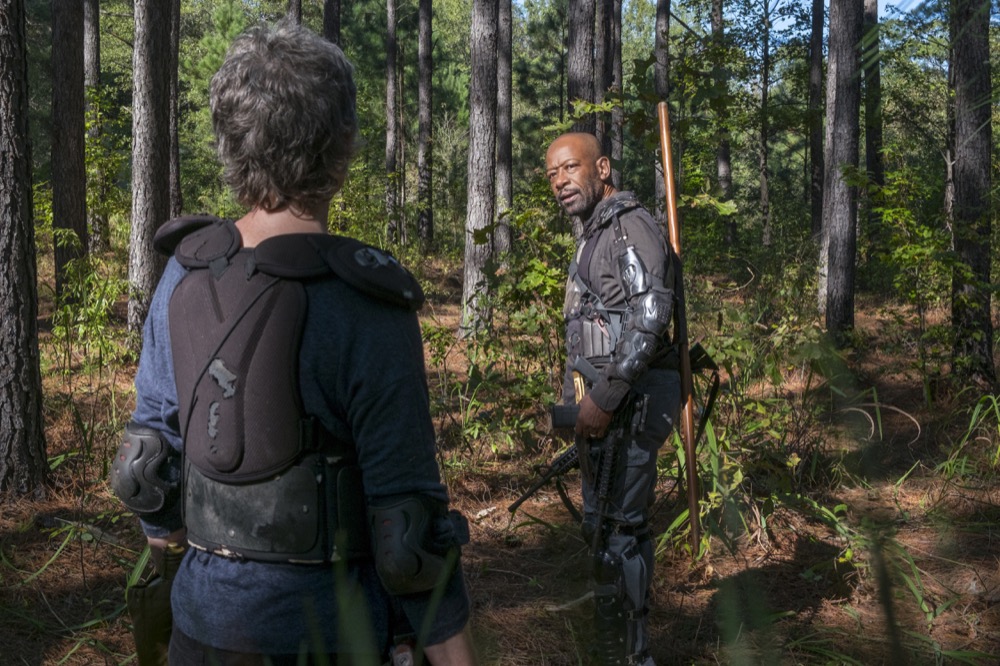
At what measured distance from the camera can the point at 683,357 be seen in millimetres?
4137

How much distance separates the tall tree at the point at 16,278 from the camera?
4.92 meters

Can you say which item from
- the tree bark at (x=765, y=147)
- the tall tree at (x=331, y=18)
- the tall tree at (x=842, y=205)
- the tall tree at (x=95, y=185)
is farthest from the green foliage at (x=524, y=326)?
the tree bark at (x=765, y=147)

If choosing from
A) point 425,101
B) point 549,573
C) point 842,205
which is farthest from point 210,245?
point 425,101

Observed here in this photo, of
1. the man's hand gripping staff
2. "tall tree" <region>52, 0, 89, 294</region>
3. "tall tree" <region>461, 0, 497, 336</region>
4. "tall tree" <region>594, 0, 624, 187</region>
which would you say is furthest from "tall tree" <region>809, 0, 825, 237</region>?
the man's hand gripping staff

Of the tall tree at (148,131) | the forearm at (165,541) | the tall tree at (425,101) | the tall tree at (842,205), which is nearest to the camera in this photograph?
the forearm at (165,541)

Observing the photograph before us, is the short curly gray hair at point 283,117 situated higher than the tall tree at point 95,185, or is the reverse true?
the tall tree at point 95,185

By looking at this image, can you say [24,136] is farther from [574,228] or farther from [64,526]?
[574,228]

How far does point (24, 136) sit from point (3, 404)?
142 cm

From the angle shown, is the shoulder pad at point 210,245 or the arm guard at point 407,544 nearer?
the arm guard at point 407,544

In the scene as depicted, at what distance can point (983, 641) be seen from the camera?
4078 mm

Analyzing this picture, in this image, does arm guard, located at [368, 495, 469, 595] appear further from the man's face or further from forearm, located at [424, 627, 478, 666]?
the man's face

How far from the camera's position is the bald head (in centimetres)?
398

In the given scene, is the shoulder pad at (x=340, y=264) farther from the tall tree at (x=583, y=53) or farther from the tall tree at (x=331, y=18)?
the tall tree at (x=331, y=18)

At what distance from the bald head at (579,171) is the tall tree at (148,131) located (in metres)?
6.38
